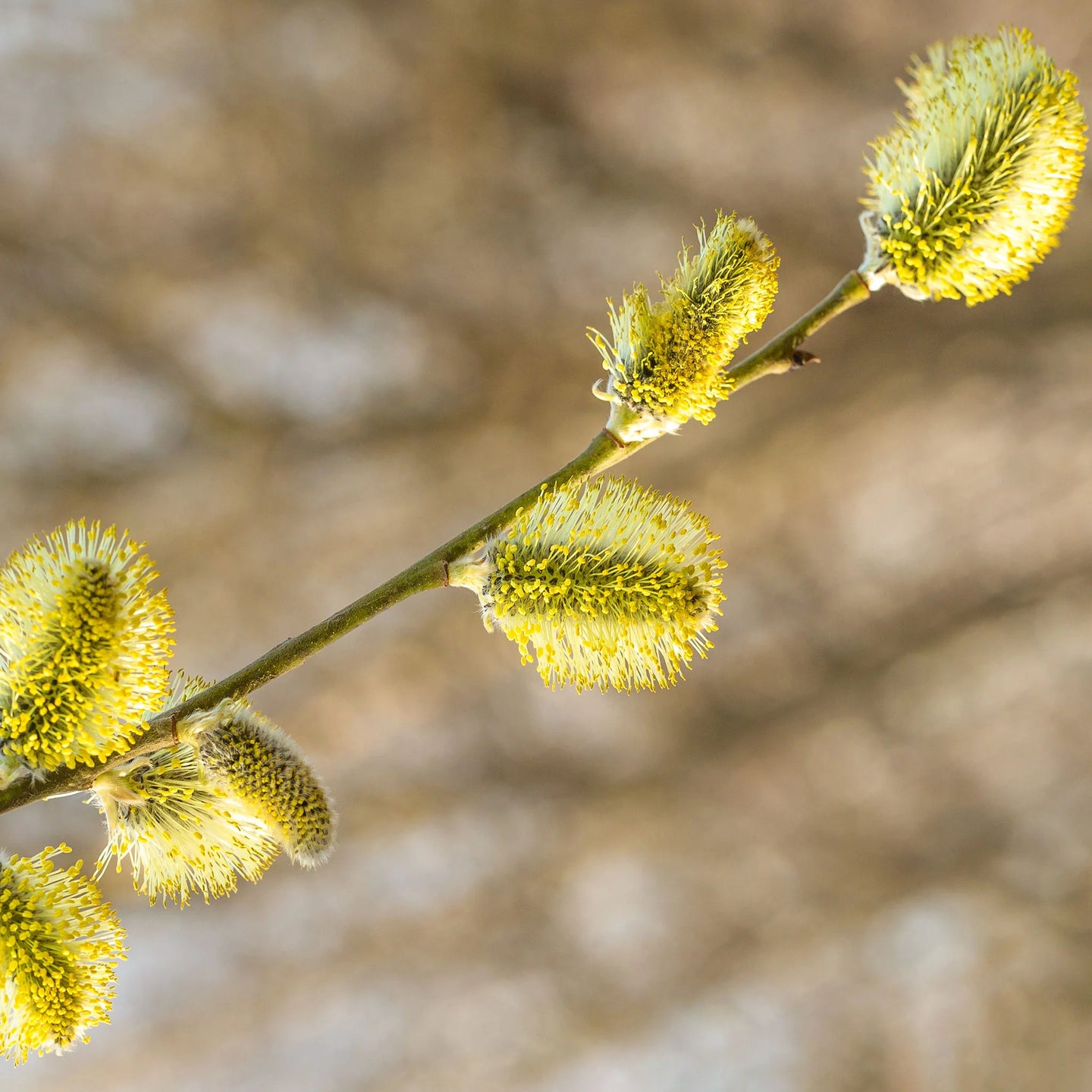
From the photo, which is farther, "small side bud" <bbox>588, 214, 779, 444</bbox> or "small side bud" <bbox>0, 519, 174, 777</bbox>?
"small side bud" <bbox>588, 214, 779, 444</bbox>

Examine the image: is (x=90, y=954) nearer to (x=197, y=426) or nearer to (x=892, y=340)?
(x=197, y=426)

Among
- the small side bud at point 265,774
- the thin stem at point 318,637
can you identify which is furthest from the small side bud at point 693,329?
the small side bud at point 265,774

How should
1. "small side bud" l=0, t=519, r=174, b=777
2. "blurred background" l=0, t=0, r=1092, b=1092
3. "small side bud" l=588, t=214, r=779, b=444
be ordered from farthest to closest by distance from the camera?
"blurred background" l=0, t=0, r=1092, b=1092 → "small side bud" l=588, t=214, r=779, b=444 → "small side bud" l=0, t=519, r=174, b=777

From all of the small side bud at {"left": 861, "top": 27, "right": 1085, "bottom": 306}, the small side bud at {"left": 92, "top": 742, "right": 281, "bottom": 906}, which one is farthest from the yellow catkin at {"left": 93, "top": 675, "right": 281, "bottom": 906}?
the small side bud at {"left": 861, "top": 27, "right": 1085, "bottom": 306}

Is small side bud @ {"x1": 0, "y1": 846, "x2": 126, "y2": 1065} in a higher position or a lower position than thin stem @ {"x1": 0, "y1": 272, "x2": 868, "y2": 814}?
lower

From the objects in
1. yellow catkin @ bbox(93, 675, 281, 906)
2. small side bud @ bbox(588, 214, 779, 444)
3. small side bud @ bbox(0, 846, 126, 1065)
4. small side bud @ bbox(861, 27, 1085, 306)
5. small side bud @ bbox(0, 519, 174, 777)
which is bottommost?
small side bud @ bbox(0, 846, 126, 1065)

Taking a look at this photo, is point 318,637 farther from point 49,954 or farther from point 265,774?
point 49,954

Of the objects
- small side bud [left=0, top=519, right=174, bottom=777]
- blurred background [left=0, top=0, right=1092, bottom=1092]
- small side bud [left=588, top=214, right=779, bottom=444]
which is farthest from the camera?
blurred background [left=0, top=0, right=1092, bottom=1092]

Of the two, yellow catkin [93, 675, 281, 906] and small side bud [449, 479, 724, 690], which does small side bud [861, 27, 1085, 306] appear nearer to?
small side bud [449, 479, 724, 690]
